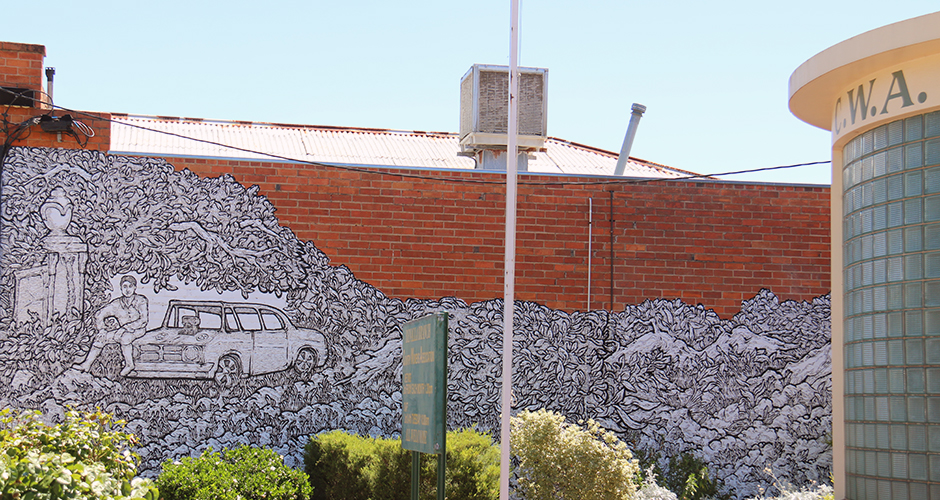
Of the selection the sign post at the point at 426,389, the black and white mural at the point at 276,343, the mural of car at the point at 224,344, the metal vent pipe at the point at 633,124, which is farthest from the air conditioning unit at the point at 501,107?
the sign post at the point at 426,389

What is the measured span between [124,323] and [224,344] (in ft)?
3.87

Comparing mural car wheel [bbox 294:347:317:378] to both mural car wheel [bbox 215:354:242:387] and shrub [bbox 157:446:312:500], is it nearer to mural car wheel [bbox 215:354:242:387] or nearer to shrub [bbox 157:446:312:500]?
mural car wheel [bbox 215:354:242:387]

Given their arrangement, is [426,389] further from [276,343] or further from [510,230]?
[276,343]

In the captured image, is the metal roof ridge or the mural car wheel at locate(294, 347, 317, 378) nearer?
the mural car wheel at locate(294, 347, 317, 378)

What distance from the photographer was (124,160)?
37.8 ft

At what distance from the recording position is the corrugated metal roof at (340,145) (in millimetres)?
15578

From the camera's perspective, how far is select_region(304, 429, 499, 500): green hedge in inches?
372

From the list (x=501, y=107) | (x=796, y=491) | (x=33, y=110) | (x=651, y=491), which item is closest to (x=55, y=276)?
(x=33, y=110)

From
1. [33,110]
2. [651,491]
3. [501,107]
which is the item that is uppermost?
[501,107]

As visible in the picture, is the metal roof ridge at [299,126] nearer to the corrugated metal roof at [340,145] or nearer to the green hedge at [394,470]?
the corrugated metal roof at [340,145]

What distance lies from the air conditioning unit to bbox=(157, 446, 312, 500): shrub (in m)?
5.09

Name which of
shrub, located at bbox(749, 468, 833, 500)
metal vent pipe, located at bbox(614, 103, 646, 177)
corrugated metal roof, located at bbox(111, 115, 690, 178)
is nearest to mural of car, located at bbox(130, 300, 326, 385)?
corrugated metal roof, located at bbox(111, 115, 690, 178)

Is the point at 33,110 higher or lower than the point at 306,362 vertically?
higher

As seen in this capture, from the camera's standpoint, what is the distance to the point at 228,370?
11398 millimetres
